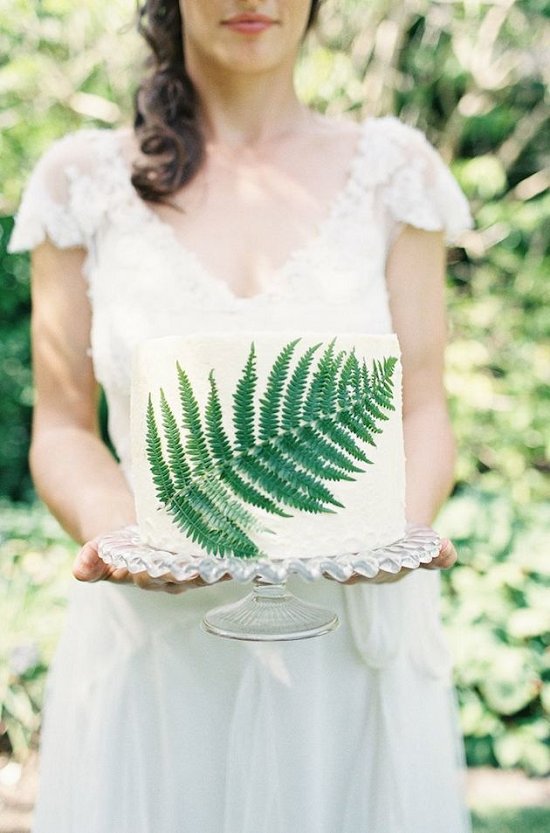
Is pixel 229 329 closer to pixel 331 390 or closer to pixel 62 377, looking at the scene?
pixel 62 377

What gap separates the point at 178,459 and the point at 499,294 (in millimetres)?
4084

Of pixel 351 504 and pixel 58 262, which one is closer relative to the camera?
pixel 351 504

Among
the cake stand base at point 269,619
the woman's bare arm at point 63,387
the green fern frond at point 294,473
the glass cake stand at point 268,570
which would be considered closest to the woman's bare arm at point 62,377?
the woman's bare arm at point 63,387

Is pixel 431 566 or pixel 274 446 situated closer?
pixel 274 446

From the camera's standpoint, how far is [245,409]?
1.22 meters

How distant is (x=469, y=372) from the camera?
486 cm

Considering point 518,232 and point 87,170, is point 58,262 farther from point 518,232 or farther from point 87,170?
point 518,232

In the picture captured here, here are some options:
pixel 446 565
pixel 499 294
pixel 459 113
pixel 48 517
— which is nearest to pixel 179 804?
pixel 446 565

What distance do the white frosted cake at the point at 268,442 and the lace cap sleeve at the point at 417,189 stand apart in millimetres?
681

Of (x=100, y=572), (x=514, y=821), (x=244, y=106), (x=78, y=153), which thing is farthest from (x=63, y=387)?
(x=514, y=821)

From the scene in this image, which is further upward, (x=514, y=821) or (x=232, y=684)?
(x=232, y=684)

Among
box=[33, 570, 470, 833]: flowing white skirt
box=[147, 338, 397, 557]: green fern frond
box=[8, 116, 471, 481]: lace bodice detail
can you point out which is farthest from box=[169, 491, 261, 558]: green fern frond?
box=[8, 116, 471, 481]: lace bodice detail

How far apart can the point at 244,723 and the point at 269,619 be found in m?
0.35

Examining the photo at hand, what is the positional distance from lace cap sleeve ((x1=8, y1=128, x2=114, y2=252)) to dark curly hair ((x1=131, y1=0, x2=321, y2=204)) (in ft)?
0.39
